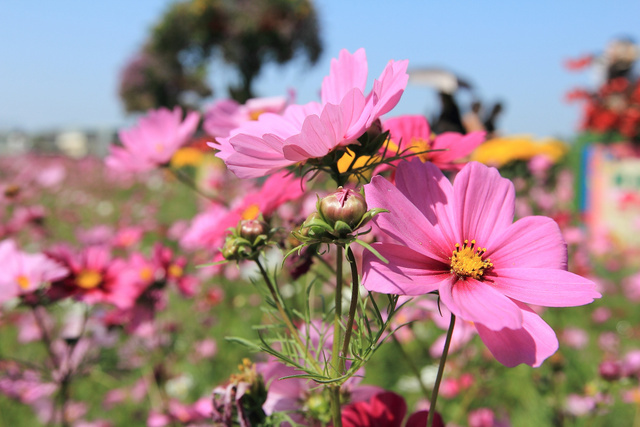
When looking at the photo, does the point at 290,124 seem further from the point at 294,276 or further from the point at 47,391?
the point at 47,391

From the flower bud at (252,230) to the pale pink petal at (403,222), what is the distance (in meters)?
0.12

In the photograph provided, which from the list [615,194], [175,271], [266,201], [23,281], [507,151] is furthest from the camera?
[615,194]

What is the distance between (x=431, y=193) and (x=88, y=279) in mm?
736

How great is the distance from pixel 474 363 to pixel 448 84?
0.71 meters

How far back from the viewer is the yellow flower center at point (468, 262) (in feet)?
1.16

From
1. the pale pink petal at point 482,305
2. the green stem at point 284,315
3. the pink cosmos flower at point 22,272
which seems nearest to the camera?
the pale pink petal at point 482,305

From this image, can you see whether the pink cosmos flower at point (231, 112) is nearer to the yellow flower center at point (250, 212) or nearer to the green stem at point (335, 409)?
the yellow flower center at point (250, 212)

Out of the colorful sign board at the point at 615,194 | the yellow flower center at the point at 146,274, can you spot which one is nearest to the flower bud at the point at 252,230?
the yellow flower center at the point at 146,274

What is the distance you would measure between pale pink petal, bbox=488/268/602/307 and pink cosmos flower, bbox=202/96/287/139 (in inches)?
20.3

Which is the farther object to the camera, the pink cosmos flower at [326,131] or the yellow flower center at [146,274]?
the yellow flower center at [146,274]

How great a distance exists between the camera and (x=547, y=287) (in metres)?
0.32

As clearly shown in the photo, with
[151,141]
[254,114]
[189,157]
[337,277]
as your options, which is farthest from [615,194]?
[189,157]

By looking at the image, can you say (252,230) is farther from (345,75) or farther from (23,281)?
(23,281)

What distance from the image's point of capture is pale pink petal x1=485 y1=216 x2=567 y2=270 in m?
0.35
